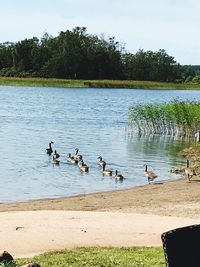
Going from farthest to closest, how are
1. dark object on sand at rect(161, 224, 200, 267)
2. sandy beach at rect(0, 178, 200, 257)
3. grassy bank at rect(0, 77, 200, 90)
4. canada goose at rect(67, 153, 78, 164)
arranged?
→ grassy bank at rect(0, 77, 200, 90)
canada goose at rect(67, 153, 78, 164)
sandy beach at rect(0, 178, 200, 257)
dark object on sand at rect(161, 224, 200, 267)

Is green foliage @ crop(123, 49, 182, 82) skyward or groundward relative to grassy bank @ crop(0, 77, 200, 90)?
skyward

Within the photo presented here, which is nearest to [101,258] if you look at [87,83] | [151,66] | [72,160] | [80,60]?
[72,160]

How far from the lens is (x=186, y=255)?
4.66m

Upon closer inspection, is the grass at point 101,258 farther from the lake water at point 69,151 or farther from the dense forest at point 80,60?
the dense forest at point 80,60

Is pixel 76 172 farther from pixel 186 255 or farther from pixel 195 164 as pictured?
pixel 186 255

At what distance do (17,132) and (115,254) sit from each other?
3632cm

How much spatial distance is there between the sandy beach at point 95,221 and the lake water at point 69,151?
314 cm

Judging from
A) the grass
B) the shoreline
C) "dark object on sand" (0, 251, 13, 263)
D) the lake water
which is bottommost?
the lake water

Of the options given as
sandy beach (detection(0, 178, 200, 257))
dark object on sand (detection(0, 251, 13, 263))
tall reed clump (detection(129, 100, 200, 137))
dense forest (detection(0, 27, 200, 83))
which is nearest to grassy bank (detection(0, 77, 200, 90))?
dense forest (detection(0, 27, 200, 83))

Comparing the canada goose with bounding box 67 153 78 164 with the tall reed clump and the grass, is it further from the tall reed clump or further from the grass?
the grass

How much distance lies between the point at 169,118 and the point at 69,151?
27.7ft

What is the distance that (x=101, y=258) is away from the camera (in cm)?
965

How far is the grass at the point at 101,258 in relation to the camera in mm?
9289

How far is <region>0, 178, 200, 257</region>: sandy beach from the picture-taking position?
1149cm
